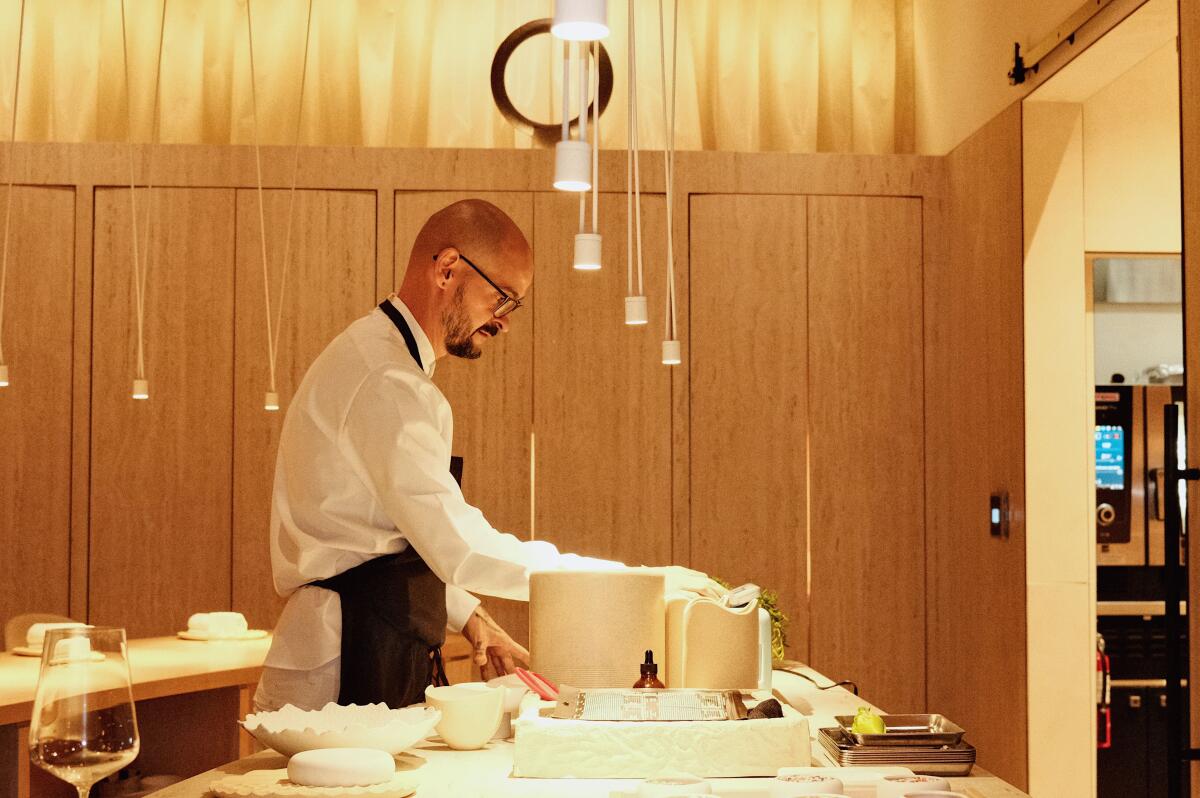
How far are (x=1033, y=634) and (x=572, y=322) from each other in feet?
6.78

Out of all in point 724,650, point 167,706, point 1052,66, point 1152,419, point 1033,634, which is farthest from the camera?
point 1152,419

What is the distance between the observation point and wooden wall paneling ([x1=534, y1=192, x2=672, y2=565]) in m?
5.10

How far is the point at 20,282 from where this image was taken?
16.5ft

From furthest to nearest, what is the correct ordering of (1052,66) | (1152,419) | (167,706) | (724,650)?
(1152,419) < (1052,66) < (167,706) < (724,650)

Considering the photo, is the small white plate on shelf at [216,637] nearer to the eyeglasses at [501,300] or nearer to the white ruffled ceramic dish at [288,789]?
the eyeglasses at [501,300]

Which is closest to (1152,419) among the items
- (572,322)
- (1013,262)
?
(1013,262)

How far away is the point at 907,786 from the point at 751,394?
356 cm

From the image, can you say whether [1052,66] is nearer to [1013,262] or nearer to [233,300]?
[1013,262]

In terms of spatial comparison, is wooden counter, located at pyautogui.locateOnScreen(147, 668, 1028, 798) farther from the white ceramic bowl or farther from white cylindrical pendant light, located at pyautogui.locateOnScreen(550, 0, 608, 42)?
white cylindrical pendant light, located at pyautogui.locateOnScreen(550, 0, 608, 42)

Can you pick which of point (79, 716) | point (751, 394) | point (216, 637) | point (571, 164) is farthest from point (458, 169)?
→ point (79, 716)

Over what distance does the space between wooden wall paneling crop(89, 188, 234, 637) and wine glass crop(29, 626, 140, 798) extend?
3.85 m

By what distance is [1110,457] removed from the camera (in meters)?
4.77

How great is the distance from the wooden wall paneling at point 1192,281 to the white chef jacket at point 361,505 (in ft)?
5.29

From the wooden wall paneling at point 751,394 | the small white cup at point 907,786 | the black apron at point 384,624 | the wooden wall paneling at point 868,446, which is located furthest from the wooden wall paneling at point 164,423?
the small white cup at point 907,786
